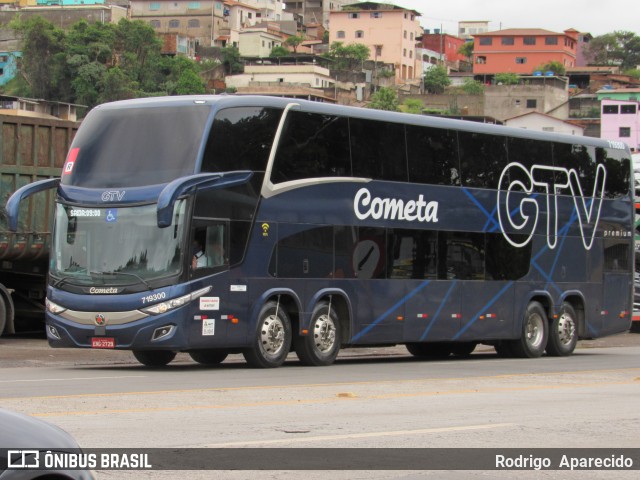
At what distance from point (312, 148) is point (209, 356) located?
4.02 m

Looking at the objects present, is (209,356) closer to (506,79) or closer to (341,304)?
(341,304)

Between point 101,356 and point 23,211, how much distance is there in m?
3.62

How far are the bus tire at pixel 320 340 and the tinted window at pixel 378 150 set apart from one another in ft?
7.79

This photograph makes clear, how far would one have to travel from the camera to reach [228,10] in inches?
7264

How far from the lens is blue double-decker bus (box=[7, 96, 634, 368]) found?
17.8 m

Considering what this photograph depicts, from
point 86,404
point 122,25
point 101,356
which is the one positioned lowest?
point 101,356

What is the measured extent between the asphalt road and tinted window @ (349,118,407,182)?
3274 millimetres

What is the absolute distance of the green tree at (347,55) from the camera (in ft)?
516

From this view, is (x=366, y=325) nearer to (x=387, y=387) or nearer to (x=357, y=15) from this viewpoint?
(x=387, y=387)

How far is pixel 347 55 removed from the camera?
15900 centimetres

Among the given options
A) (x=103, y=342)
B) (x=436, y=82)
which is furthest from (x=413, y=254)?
(x=436, y=82)

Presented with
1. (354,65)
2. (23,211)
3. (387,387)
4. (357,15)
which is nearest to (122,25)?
(354,65)

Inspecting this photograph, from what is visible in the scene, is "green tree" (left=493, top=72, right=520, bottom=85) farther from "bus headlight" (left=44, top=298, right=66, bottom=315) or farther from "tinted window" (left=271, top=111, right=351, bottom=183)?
"bus headlight" (left=44, top=298, right=66, bottom=315)

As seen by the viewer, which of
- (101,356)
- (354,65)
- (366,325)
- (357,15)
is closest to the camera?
(366,325)
